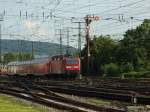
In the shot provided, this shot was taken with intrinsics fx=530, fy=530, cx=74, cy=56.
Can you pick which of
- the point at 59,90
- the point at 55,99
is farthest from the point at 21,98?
the point at 59,90

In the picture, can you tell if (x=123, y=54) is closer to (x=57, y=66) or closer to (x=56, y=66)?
(x=56, y=66)

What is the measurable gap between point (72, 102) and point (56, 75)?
4927cm

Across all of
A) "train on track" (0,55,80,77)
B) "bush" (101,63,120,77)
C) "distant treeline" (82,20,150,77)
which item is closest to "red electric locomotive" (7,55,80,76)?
"train on track" (0,55,80,77)

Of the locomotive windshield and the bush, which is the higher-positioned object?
the locomotive windshield

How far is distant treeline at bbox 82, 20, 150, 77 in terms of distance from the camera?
8569 centimetres

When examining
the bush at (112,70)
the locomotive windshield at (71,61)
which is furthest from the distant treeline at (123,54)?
the locomotive windshield at (71,61)

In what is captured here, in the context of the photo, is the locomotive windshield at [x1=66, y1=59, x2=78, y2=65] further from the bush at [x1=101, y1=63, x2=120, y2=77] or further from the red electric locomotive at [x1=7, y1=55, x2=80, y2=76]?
the bush at [x1=101, y1=63, x2=120, y2=77]

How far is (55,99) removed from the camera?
2783 centimetres

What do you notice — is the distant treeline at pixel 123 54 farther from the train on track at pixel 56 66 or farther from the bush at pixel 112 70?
the train on track at pixel 56 66

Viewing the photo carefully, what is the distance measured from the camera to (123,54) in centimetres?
9375

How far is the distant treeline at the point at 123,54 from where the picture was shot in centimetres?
8569

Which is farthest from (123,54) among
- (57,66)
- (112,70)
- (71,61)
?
(57,66)

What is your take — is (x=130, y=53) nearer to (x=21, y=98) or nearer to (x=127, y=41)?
(x=127, y=41)

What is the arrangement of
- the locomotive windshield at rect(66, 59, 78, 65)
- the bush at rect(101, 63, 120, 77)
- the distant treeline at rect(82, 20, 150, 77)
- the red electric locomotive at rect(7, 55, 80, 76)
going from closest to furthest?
the red electric locomotive at rect(7, 55, 80, 76) < the locomotive windshield at rect(66, 59, 78, 65) < the bush at rect(101, 63, 120, 77) < the distant treeline at rect(82, 20, 150, 77)
